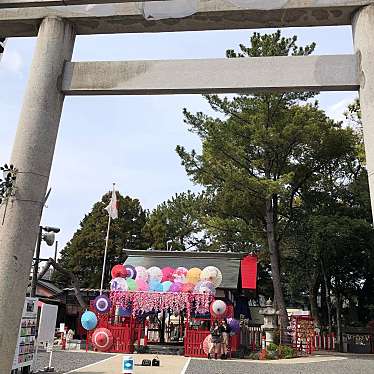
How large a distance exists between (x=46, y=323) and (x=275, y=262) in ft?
45.5

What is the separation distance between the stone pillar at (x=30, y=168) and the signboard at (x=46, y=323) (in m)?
5.20

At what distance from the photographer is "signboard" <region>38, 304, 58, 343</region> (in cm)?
961

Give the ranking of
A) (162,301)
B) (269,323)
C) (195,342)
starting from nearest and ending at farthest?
(162,301)
(195,342)
(269,323)

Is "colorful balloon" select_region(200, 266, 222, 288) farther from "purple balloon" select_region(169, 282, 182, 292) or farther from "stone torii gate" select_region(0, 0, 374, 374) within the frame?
"stone torii gate" select_region(0, 0, 374, 374)

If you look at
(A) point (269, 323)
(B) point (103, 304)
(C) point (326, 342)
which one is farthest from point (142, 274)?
(C) point (326, 342)

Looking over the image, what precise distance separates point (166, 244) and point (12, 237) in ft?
107

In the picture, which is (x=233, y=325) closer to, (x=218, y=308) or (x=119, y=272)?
(x=218, y=308)

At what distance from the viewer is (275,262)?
21328mm

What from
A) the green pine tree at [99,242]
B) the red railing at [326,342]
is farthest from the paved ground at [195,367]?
the green pine tree at [99,242]

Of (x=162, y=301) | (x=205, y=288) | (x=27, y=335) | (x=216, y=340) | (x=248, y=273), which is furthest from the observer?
(x=248, y=273)

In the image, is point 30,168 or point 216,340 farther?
point 216,340

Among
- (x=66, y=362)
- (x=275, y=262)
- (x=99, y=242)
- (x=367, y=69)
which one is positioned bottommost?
(x=66, y=362)

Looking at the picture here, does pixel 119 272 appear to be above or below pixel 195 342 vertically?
above

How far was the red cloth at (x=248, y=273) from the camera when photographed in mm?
21516
